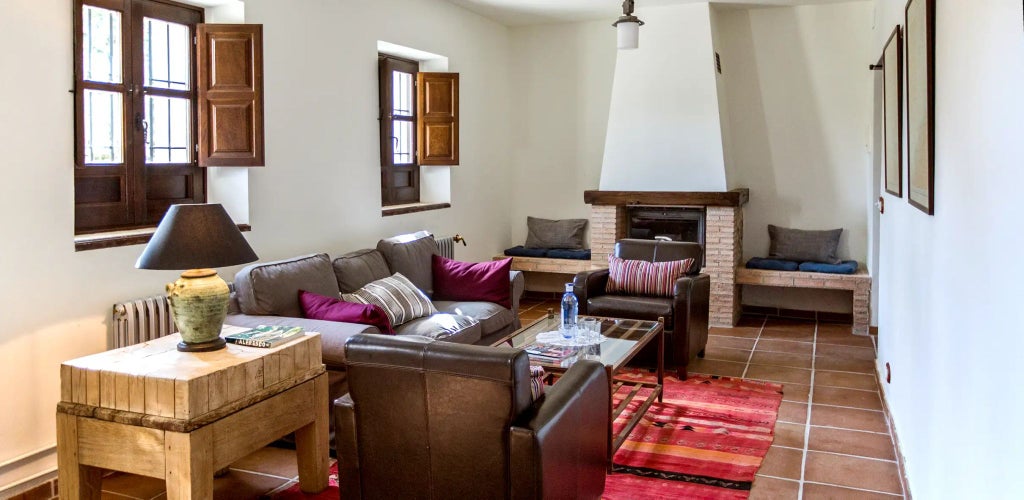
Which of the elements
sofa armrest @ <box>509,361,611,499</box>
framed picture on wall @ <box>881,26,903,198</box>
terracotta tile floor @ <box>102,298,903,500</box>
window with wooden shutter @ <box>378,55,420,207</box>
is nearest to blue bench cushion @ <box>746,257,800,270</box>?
terracotta tile floor @ <box>102,298,903,500</box>

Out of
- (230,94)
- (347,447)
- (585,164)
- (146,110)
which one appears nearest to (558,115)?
(585,164)

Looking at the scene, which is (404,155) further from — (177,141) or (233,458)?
(233,458)

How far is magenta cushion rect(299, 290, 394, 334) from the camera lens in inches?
158

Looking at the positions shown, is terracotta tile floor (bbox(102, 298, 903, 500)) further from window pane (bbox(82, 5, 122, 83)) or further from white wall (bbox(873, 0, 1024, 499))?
window pane (bbox(82, 5, 122, 83))

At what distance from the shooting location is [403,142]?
6.76 meters

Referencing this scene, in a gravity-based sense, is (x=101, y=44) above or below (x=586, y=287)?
above

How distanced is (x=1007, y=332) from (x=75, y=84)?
371cm

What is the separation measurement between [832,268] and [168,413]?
5660 mm

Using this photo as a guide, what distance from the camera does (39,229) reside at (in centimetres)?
352

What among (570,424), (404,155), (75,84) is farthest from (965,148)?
(404,155)

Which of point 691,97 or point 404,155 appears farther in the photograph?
point 691,97

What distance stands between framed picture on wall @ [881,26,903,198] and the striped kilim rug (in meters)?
1.40

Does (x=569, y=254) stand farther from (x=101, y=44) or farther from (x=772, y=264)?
(x=101, y=44)

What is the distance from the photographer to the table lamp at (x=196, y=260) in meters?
3.10
